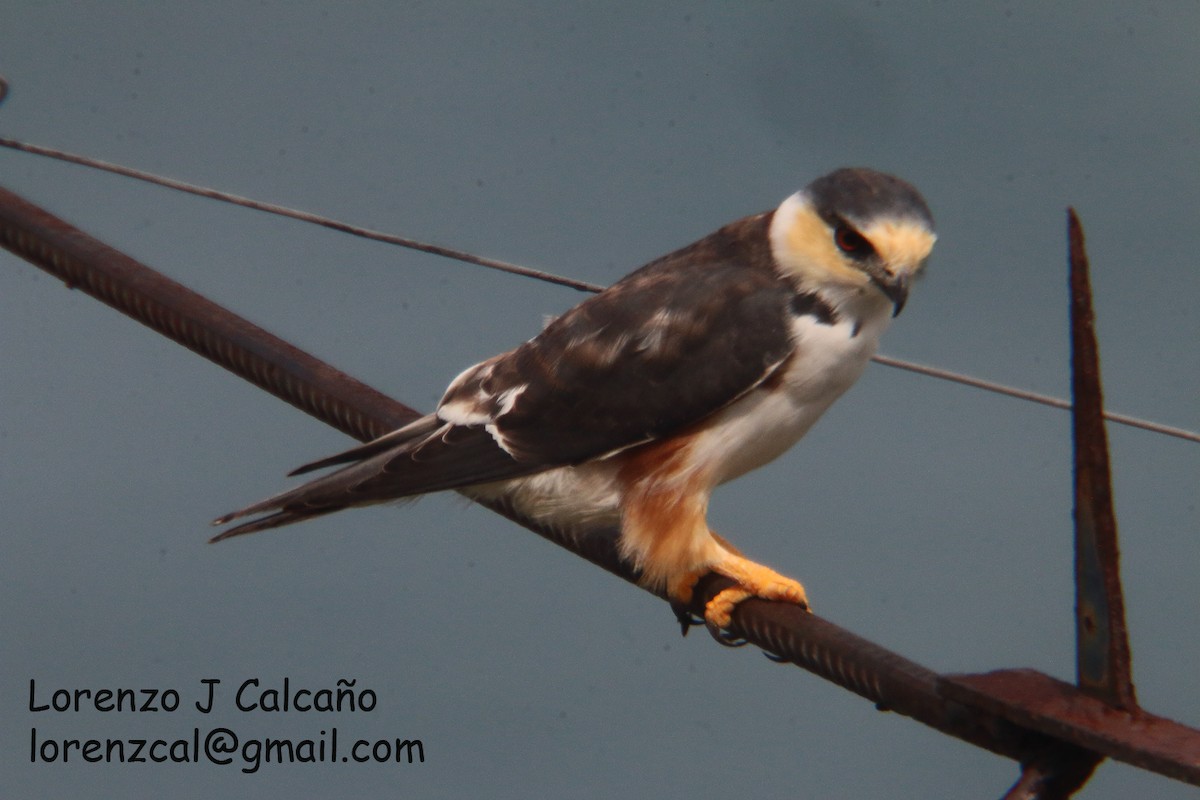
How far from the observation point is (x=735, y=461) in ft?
10.3

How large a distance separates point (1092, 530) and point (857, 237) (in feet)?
4.54

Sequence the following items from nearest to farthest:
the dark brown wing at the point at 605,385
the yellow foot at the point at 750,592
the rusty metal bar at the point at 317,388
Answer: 1. the rusty metal bar at the point at 317,388
2. the dark brown wing at the point at 605,385
3. the yellow foot at the point at 750,592

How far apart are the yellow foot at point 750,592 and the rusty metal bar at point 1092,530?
1.36m

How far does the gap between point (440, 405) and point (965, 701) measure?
1.77m

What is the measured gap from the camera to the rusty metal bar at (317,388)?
7.04 ft

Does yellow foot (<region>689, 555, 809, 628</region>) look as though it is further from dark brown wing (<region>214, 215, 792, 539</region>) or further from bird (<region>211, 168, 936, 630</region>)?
dark brown wing (<region>214, 215, 792, 539</region>)

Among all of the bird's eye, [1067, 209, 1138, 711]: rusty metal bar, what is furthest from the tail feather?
[1067, 209, 1138, 711]: rusty metal bar

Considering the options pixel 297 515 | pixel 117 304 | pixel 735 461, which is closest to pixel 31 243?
pixel 117 304

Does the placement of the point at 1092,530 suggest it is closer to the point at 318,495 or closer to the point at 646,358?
the point at 646,358

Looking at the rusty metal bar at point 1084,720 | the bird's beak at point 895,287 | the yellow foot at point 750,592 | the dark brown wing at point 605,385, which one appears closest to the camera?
the rusty metal bar at point 1084,720

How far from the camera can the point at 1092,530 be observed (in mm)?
1701

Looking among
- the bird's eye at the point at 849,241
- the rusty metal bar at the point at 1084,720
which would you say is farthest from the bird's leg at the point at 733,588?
the rusty metal bar at the point at 1084,720

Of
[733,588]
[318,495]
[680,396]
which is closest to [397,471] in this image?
[318,495]

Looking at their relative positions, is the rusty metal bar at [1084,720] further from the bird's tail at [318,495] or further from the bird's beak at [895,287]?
the bird's tail at [318,495]
